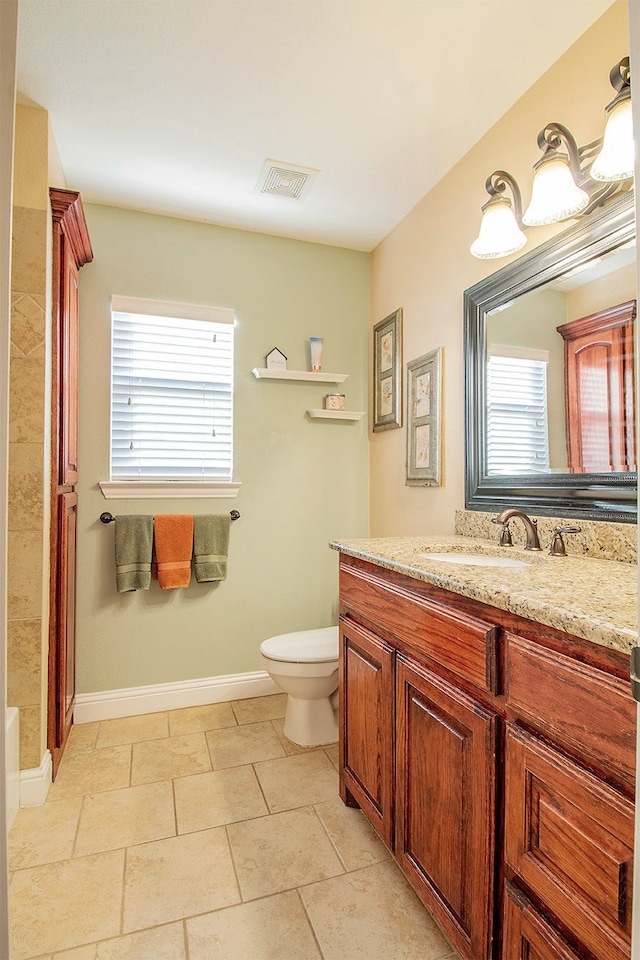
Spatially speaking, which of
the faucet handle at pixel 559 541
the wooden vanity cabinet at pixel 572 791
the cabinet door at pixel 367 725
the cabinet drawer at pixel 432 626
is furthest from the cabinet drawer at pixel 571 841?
the faucet handle at pixel 559 541

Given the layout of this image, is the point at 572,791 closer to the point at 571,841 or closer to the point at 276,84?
the point at 571,841

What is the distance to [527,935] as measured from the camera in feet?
2.93

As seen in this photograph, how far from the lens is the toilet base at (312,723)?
2168 millimetres

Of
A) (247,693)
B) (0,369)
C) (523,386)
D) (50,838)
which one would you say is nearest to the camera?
(0,369)

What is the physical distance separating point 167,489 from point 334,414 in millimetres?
1014

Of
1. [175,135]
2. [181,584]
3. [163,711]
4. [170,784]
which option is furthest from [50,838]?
[175,135]

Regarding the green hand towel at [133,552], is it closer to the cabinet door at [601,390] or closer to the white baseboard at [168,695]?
the white baseboard at [168,695]

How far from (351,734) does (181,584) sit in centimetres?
120

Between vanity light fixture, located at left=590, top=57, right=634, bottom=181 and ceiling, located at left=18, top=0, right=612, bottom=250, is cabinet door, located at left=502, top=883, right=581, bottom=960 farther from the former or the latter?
ceiling, located at left=18, top=0, right=612, bottom=250

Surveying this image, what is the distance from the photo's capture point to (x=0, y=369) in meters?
0.58

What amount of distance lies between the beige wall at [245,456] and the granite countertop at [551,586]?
1165 mm

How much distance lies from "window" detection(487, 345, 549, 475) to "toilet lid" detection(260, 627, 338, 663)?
1027 mm

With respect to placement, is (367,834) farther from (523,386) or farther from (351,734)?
(523,386)

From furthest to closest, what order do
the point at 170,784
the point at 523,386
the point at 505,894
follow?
1. the point at 170,784
2. the point at 523,386
3. the point at 505,894
